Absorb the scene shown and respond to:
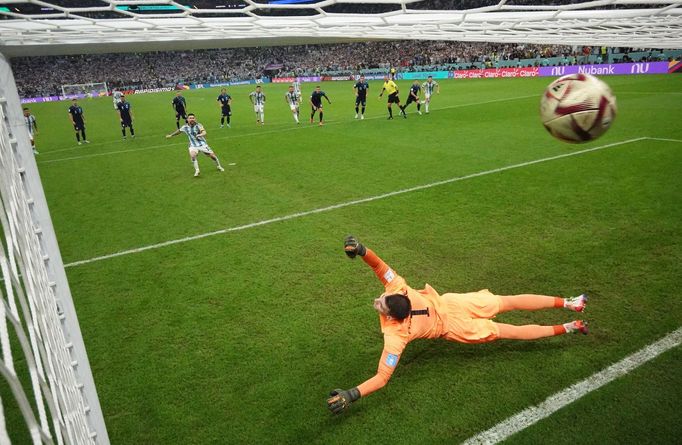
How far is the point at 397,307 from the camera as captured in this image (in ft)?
10.8

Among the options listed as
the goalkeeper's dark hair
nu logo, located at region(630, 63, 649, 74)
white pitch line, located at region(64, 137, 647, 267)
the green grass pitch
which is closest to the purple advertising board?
nu logo, located at region(630, 63, 649, 74)

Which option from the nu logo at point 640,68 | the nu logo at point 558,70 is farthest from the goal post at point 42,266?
the nu logo at point 640,68

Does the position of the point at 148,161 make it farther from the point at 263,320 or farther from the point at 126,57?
the point at 126,57

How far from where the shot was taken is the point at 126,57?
Answer: 191 ft

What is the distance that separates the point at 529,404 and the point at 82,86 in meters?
58.1

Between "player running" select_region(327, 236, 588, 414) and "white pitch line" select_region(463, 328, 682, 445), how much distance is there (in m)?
0.41

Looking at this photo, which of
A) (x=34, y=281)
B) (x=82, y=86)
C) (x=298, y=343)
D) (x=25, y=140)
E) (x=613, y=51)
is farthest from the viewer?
(x=82, y=86)

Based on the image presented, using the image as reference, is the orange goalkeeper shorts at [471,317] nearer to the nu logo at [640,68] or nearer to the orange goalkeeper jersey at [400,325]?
the orange goalkeeper jersey at [400,325]

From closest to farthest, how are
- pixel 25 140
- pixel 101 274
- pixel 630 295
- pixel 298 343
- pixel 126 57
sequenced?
pixel 25 140 → pixel 298 343 → pixel 630 295 → pixel 101 274 → pixel 126 57

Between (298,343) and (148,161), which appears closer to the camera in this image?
(298,343)

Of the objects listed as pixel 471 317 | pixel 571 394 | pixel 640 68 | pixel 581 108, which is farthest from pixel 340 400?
pixel 640 68

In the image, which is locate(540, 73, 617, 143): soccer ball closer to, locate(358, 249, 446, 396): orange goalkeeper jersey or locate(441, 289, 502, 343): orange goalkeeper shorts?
locate(441, 289, 502, 343): orange goalkeeper shorts

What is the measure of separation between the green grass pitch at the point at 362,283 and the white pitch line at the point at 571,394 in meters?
0.06

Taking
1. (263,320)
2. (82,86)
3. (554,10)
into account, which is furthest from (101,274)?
(82,86)
